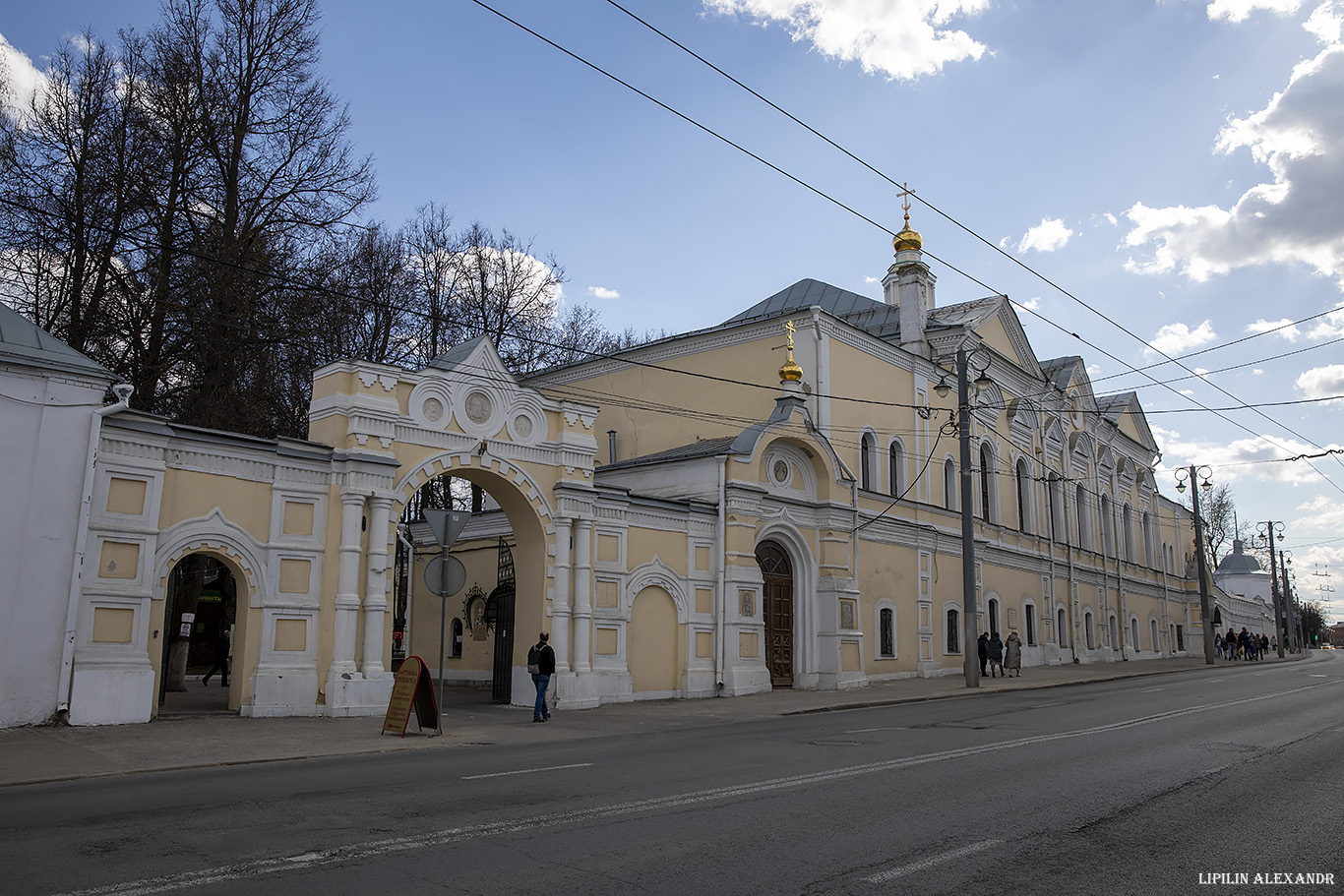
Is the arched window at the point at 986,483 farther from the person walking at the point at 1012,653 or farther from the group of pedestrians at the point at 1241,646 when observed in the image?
the group of pedestrians at the point at 1241,646

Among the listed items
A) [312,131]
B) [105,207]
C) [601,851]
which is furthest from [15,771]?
[312,131]

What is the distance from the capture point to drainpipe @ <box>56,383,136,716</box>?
13.4 m

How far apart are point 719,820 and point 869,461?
22658 mm

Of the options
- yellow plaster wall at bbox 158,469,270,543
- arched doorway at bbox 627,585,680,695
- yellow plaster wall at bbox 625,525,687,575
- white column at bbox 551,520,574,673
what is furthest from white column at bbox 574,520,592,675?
yellow plaster wall at bbox 158,469,270,543

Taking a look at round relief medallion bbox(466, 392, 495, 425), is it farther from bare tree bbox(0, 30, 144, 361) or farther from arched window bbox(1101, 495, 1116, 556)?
arched window bbox(1101, 495, 1116, 556)

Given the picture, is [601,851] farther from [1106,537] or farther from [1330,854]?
[1106,537]

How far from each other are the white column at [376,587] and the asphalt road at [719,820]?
506cm

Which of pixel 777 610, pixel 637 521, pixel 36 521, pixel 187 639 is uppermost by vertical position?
pixel 637 521

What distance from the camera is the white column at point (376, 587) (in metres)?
16.7

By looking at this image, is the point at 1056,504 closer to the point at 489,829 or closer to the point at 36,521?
the point at 36,521

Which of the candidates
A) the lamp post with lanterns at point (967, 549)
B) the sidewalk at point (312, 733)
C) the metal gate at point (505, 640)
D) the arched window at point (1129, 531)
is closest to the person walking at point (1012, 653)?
the lamp post with lanterns at point (967, 549)

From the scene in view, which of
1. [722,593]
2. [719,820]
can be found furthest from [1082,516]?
[719,820]

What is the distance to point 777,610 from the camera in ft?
81.4

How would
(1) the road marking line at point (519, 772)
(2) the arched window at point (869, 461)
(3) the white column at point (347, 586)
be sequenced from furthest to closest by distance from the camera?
(2) the arched window at point (869, 461)
(3) the white column at point (347, 586)
(1) the road marking line at point (519, 772)
